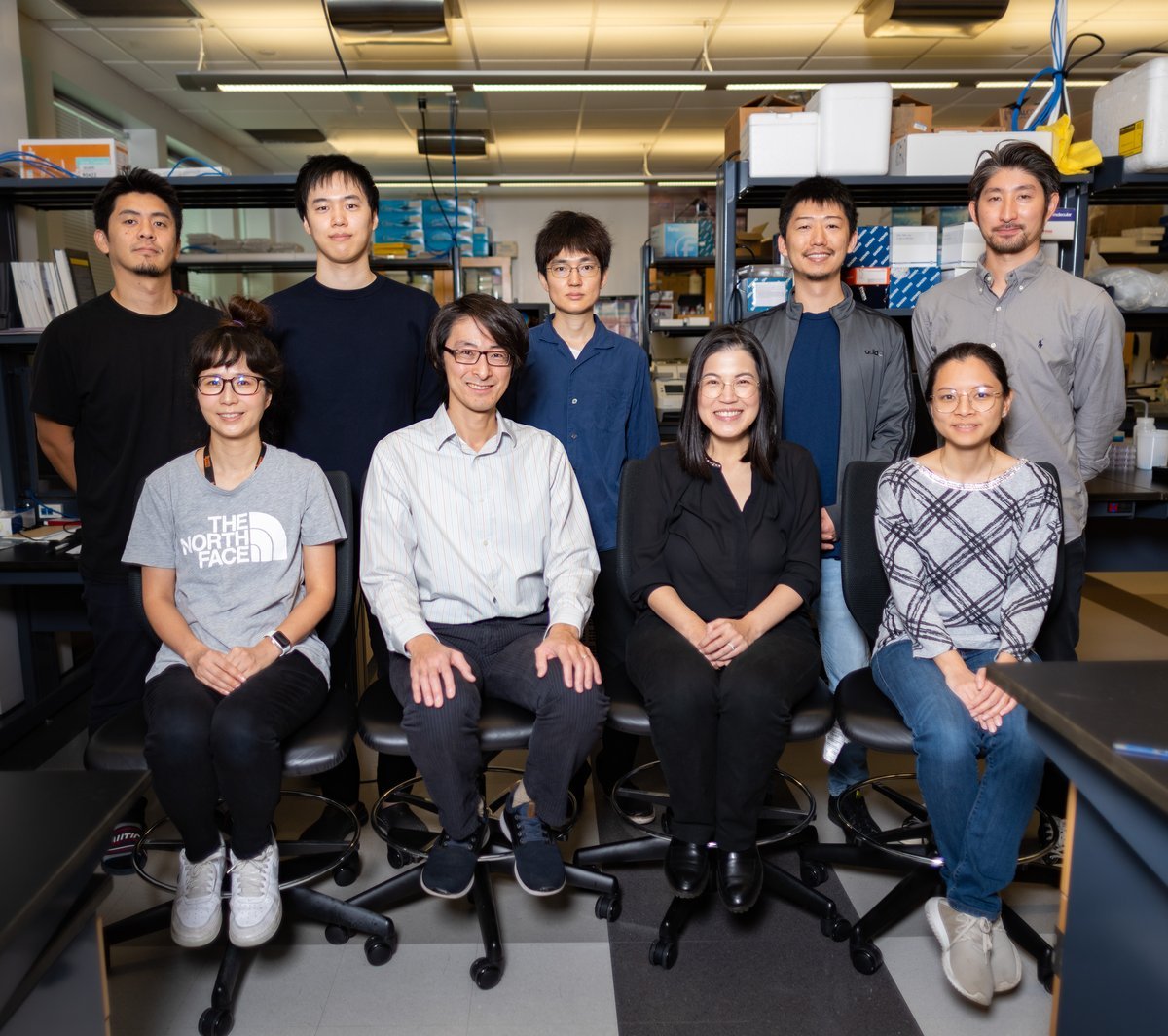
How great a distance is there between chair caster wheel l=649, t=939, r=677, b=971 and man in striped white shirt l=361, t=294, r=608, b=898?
0.89ft

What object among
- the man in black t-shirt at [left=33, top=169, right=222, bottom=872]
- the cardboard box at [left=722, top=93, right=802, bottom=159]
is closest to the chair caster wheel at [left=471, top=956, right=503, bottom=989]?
the man in black t-shirt at [left=33, top=169, right=222, bottom=872]

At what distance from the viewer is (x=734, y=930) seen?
1975 mm

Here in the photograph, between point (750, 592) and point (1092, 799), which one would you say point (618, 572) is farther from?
point (1092, 799)

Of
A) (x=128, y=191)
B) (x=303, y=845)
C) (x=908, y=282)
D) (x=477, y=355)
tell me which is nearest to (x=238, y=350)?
(x=477, y=355)

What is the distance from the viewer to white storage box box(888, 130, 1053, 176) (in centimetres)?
286

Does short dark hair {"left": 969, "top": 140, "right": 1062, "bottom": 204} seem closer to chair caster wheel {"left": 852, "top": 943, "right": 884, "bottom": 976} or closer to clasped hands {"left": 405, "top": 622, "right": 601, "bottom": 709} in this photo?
clasped hands {"left": 405, "top": 622, "right": 601, "bottom": 709}

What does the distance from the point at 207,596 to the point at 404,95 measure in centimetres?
558

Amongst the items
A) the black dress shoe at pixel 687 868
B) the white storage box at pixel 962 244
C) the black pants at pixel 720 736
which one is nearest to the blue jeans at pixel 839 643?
the black pants at pixel 720 736

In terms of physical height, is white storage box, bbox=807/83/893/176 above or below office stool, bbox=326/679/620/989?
above

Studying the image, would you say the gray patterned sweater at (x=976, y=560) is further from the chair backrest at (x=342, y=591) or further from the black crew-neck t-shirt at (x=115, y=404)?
the black crew-neck t-shirt at (x=115, y=404)

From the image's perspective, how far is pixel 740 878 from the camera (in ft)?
5.91

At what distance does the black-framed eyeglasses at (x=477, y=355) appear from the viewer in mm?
1990

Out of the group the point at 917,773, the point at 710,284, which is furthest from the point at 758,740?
the point at 710,284

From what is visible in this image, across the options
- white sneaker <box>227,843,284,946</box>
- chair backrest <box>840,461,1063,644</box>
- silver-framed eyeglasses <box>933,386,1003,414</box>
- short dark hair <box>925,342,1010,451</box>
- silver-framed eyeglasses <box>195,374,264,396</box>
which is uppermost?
short dark hair <box>925,342,1010,451</box>
